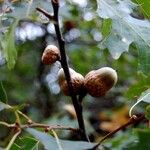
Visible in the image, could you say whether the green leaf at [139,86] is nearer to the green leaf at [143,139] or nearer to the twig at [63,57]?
the twig at [63,57]

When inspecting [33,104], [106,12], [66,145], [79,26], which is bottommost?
[33,104]

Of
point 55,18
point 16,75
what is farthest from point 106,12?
point 16,75

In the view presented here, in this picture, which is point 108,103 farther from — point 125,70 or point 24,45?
point 24,45

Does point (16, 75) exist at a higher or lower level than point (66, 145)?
lower

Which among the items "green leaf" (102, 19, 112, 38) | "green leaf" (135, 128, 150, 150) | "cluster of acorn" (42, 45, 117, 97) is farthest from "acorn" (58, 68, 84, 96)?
"green leaf" (135, 128, 150, 150)

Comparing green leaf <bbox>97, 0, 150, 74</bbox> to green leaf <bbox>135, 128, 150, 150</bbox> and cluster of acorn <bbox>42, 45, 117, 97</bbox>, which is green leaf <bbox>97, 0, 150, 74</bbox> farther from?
green leaf <bbox>135, 128, 150, 150</bbox>

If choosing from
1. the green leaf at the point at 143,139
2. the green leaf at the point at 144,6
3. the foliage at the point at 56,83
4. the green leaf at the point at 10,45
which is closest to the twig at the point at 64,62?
the green leaf at the point at 10,45
